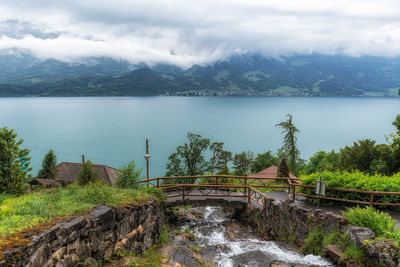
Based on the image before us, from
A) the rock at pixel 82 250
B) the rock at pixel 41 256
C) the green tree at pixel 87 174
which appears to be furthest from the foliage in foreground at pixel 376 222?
the green tree at pixel 87 174

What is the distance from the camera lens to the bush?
812 centimetres

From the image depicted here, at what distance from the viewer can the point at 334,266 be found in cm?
841

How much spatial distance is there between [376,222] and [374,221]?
68mm

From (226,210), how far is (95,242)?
10.6 metres

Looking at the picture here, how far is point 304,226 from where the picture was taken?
1124cm

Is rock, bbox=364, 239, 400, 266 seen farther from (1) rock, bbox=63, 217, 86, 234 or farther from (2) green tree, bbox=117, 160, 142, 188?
(2) green tree, bbox=117, 160, 142, 188

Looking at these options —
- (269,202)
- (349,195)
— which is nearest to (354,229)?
(349,195)

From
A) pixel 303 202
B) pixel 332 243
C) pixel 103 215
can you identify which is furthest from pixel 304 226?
pixel 103 215

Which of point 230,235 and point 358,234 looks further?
point 230,235

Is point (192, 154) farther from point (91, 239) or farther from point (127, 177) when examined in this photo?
point (91, 239)

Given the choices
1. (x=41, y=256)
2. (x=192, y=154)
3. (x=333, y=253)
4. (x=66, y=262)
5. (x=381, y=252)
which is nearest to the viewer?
(x=41, y=256)

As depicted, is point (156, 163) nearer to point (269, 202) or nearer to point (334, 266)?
point (269, 202)

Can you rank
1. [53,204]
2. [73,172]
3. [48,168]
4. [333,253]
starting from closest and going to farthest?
[53,204] < [333,253] < [73,172] < [48,168]

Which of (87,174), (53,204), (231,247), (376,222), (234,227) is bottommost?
(234,227)
